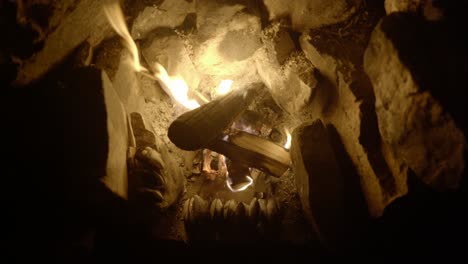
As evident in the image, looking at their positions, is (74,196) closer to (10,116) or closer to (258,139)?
(10,116)

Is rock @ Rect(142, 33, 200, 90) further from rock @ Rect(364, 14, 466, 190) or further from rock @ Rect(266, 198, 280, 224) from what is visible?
rock @ Rect(364, 14, 466, 190)

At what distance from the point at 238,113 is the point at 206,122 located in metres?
0.37

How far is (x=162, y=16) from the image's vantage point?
3.05 meters

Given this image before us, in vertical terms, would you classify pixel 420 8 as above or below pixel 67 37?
below

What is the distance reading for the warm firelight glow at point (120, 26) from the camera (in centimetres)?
263

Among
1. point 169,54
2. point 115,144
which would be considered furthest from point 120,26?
point 115,144

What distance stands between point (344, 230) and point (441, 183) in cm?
84

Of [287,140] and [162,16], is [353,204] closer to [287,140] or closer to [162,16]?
[287,140]

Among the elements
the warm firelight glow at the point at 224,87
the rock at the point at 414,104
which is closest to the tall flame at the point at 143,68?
the warm firelight glow at the point at 224,87

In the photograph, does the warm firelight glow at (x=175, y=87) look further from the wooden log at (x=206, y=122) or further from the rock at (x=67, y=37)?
the rock at (x=67, y=37)

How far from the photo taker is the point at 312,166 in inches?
101

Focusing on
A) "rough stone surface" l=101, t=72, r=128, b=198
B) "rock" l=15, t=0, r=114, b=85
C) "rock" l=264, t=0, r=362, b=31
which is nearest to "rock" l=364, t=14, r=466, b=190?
"rock" l=264, t=0, r=362, b=31

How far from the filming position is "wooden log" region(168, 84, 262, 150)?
104 inches

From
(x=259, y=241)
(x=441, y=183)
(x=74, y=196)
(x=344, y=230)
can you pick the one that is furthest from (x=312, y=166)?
(x=74, y=196)
